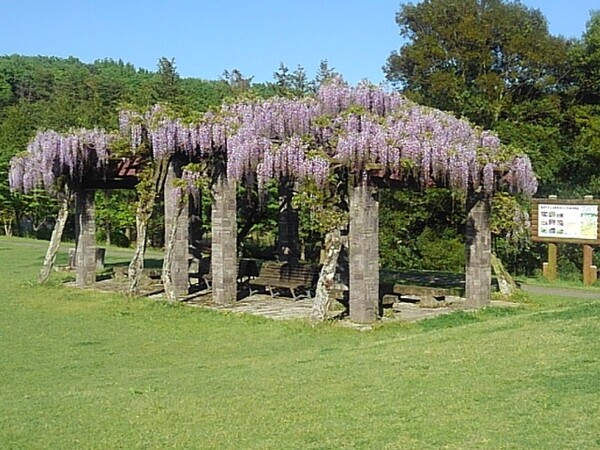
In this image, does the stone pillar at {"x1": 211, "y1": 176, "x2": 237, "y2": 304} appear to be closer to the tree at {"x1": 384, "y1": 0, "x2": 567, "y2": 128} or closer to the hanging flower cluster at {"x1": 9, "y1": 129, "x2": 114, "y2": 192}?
the hanging flower cluster at {"x1": 9, "y1": 129, "x2": 114, "y2": 192}

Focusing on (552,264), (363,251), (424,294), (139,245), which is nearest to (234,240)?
(139,245)

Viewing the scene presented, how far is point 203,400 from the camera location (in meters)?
7.17

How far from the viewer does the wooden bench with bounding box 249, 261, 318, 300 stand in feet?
51.4

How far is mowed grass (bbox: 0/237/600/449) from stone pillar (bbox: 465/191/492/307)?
0.93 metres

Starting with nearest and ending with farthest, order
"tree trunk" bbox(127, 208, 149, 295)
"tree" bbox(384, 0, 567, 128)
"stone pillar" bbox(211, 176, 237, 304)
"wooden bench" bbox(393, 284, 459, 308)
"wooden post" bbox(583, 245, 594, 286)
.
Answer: "wooden bench" bbox(393, 284, 459, 308) < "stone pillar" bbox(211, 176, 237, 304) < "tree trunk" bbox(127, 208, 149, 295) < "wooden post" bbox(583, 245, 594, 286) < "tree" bbox(384, 0, 567, 128)

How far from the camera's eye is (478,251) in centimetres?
1410

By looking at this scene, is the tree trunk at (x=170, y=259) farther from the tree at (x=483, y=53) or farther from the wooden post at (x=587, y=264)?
the tree at (x=483, y=53)

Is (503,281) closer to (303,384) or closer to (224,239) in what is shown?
(224,239)

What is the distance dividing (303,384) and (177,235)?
28.7 feet

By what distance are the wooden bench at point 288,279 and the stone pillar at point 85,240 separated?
158 inches

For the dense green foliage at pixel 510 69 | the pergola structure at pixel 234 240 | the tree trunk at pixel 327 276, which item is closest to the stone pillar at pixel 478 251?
the pergola structure at pixel 234 240

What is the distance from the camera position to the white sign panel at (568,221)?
1738 centimetres

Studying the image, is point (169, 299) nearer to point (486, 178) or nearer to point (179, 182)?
point (179, 182)

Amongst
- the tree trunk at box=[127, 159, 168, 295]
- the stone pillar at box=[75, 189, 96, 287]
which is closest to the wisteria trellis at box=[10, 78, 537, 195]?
the tree trunk at box=[127, 159, 168, 295]
